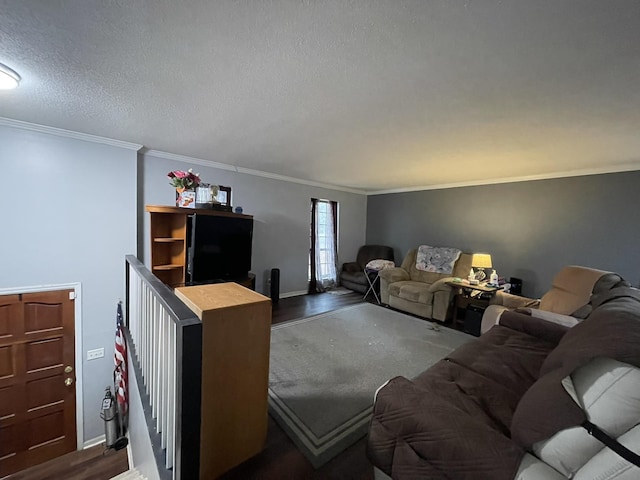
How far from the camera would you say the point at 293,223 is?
518 centimetres

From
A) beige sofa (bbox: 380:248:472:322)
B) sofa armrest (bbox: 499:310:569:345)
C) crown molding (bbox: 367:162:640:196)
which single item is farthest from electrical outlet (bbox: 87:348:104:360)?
crown molding (bbox: 367:162:640:196)

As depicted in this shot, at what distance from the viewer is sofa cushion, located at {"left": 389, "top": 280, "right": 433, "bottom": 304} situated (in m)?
4.09

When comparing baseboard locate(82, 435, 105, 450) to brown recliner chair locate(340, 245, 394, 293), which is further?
brown recliner chair locate(340, 245, 394, 293)

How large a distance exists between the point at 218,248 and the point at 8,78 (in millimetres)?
2008

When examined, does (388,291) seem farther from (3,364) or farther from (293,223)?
(3,364)

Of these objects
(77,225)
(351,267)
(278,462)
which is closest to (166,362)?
(278,462)

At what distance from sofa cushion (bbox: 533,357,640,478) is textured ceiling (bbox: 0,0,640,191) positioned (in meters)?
1.41

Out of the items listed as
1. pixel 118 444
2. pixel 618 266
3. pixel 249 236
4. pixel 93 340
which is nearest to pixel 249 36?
pixel 249 236

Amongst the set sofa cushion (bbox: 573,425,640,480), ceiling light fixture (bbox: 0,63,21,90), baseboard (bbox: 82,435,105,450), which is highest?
ceiling light fixture (bbox: 0,63,21,90)

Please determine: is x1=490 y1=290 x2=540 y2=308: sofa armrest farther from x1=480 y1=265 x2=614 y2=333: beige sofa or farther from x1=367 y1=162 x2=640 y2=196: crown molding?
x1=367 y1=162 x2=640 y2=196: crown molding

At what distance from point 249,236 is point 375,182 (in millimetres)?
2940

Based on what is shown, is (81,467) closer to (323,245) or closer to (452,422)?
(452,422)

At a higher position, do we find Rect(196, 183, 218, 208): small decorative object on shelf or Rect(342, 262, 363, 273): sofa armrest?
Rect(196, 183, 218, 208): small decorative object on shelf

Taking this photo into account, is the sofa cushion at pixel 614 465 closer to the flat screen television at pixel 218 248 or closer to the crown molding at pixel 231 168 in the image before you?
the flat screen television at pixel 218 248
